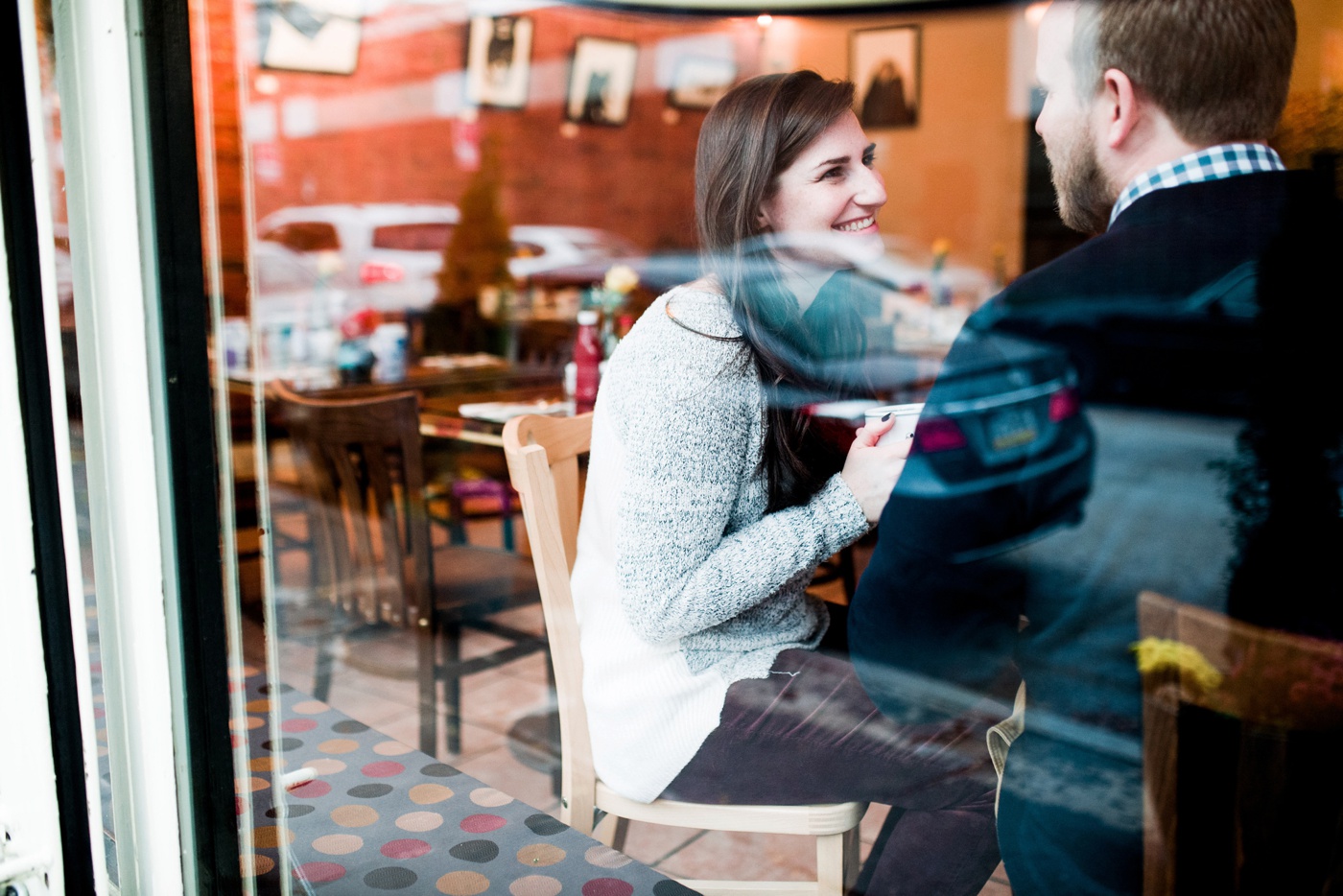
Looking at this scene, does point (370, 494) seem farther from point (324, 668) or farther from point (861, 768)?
point (861, 768)

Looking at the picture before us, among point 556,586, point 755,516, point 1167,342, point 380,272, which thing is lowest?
point 556,586

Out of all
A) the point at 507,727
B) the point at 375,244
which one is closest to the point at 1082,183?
the point at 507,727

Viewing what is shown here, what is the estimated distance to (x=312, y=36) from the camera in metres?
5.09

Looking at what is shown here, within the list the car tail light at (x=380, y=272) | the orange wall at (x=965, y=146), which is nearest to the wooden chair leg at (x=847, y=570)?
the car tail light at (x=380, y=272)

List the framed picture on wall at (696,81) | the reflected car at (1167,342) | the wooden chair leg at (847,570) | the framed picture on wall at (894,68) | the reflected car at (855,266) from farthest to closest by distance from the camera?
1. the framed picture on wall at (696,81)
2. the framed picture on wall at (894,68)
3. the wooden chair leg at (847,570)
4. the reflected car at (855,266)
5. the reflected car at (1167,342)

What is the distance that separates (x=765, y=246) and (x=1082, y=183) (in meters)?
0.34

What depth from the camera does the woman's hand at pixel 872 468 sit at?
956 millimetres

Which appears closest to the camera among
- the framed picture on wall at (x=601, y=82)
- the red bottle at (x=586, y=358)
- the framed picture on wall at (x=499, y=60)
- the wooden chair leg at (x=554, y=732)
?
the wooden chair leg at (x=554, y=732)

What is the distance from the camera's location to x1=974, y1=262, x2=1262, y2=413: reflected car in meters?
0.65

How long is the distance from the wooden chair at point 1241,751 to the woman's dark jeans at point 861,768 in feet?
0.81

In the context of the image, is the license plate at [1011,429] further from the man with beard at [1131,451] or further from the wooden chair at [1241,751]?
the wooden chair at [1241,751]

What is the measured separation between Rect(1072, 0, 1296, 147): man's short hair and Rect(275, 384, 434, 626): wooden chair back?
1.45m

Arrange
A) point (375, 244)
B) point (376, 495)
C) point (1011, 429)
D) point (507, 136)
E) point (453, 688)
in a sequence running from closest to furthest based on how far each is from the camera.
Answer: point (1011, 429) → point (376, 495) → point (453, 688) → point (375, 244) → point (507, 136)

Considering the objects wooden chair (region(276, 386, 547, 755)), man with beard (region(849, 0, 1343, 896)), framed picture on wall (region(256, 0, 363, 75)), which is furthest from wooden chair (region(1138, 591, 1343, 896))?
framed picture on wall (region(256, 0, 363, 75))
